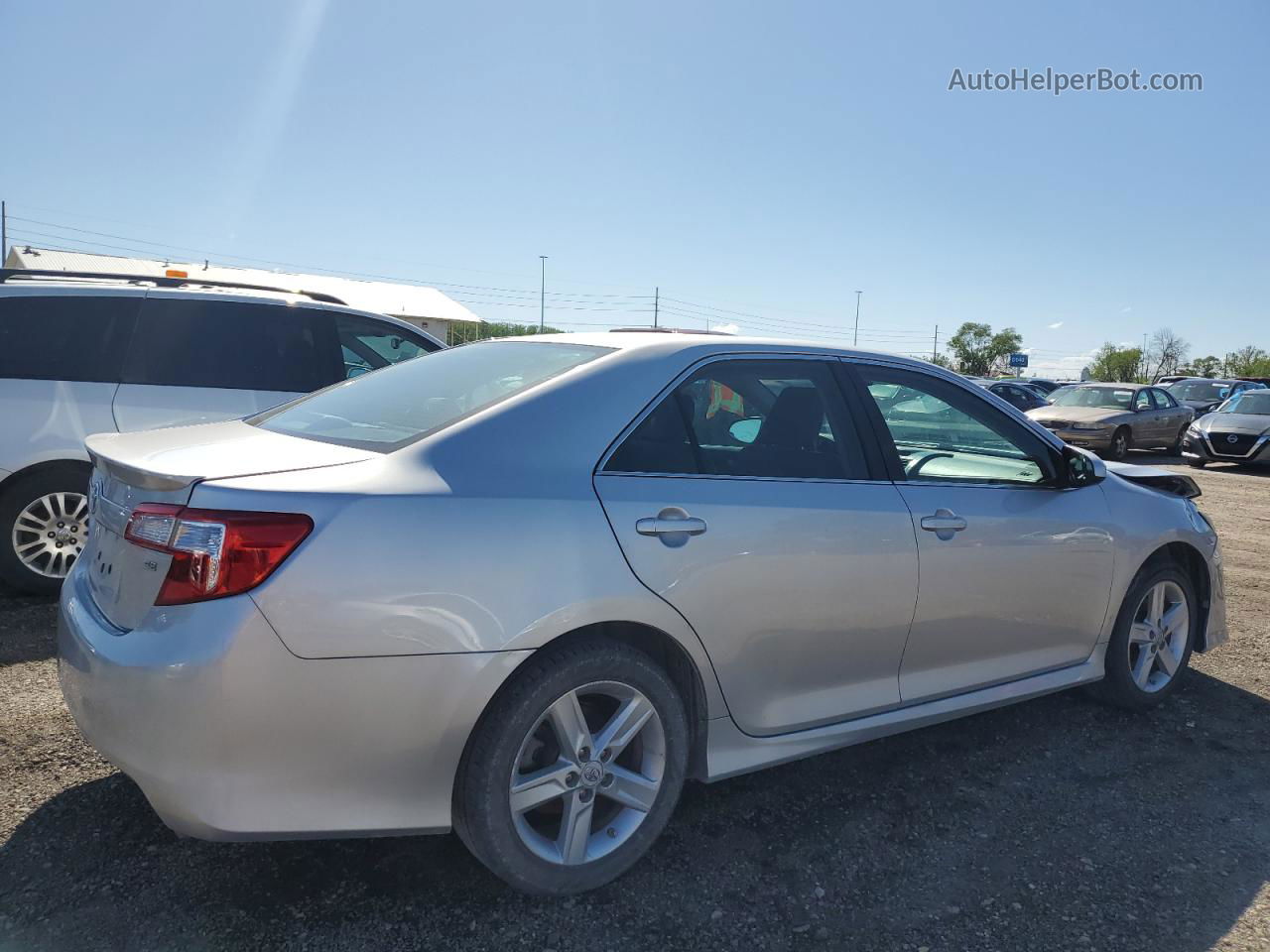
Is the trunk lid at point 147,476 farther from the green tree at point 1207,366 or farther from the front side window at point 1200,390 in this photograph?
the green tree at point 1207,366

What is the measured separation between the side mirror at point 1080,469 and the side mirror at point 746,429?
146 cm

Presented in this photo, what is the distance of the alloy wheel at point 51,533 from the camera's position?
16.7ft

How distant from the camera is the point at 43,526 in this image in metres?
5.14

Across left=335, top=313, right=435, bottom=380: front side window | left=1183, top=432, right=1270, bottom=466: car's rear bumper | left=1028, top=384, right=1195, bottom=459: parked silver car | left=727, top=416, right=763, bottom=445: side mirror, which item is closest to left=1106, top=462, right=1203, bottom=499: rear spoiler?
left=727, top=416, right=763, bottom=445: side mirror

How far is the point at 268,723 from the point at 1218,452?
1825 cm

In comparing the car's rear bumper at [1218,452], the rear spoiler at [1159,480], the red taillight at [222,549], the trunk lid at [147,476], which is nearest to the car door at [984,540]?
the rear spoiler at [1159,480]

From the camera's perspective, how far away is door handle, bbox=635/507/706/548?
2.62 m

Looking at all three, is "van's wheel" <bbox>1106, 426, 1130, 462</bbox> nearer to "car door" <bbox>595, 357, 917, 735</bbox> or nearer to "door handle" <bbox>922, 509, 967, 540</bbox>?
"door handle" <bbox>922, 509, 967, 540</bbox>

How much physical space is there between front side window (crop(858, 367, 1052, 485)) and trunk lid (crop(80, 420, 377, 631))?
191cm

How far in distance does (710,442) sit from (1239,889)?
6.80ft

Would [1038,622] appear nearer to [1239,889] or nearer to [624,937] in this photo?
[1239,889]

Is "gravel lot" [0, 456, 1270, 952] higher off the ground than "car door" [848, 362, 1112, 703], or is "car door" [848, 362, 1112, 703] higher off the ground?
"car door" [848, 362, 1112, 703]

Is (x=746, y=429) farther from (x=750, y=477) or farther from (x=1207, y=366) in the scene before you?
(x=1207, y=366)

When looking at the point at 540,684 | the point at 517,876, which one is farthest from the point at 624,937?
the point at 540,684
